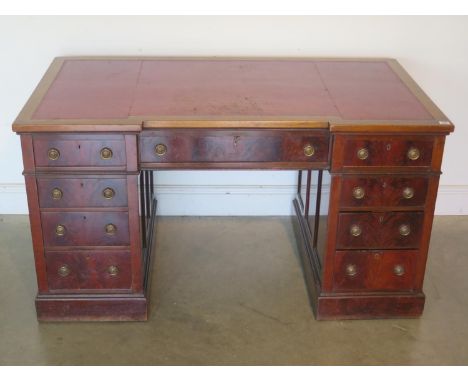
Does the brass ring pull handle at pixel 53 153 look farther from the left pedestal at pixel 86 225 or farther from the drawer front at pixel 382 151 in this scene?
the drawer front at pixel 382 151

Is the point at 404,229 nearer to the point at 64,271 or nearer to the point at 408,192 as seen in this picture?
the point at 408,192

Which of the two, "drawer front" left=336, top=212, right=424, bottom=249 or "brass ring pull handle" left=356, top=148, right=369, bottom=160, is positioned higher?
"brass ring pull handle" left=356, top=148, right=369, bottom=160

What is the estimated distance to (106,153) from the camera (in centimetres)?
219

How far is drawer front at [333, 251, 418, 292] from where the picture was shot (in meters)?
2.40

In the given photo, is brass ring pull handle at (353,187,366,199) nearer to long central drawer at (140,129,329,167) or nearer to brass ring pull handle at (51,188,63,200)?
long central drawer at (140,129,329,167)

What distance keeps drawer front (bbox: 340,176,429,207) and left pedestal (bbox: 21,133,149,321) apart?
0.70 metres

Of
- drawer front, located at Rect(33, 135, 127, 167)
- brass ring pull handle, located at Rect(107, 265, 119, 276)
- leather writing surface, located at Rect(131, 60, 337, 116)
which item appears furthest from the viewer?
brass ring pull handle, located at Rect(107, 265, 119, 276)

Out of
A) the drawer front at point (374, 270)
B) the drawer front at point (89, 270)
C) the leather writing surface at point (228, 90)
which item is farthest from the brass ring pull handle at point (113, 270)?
the drawer front at point (374, 270)

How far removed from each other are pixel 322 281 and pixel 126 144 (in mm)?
835

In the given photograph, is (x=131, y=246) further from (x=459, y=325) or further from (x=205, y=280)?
(x=459, y=325)

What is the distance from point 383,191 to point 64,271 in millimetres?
1106

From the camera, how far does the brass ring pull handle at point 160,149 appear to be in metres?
2.21

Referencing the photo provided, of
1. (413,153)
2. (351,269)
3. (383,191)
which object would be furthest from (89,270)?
(413,153)

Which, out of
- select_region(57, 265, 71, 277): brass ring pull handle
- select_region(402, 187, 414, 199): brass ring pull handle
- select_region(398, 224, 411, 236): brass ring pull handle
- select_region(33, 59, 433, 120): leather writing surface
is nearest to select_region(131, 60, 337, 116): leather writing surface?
select_region(33, 59, 433, 120): leather writing surface
